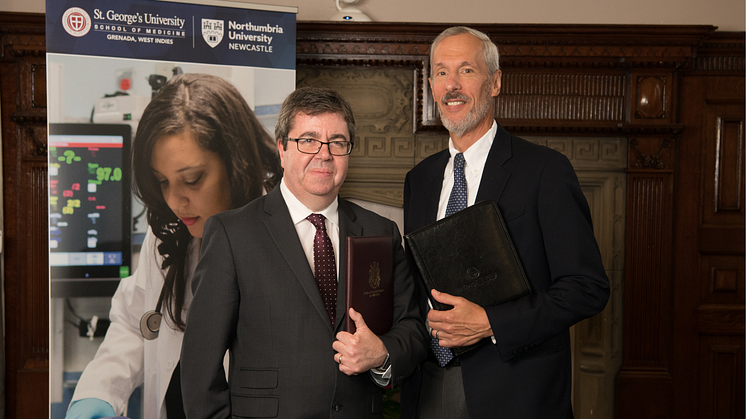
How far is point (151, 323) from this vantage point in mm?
2975

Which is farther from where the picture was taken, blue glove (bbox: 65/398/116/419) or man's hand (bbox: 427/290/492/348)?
blue glove (bbox: 65/398/116/419)

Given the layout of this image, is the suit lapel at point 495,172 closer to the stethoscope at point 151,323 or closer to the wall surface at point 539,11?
the stethoscope at point 151,323

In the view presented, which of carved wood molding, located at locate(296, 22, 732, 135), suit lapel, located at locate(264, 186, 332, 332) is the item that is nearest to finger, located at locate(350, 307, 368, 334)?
suit lapel, located at locate(264, 186, 332, 332)

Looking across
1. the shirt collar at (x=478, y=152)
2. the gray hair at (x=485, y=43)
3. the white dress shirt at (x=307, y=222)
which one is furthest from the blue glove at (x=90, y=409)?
the gray hair at (x=485, y=43)

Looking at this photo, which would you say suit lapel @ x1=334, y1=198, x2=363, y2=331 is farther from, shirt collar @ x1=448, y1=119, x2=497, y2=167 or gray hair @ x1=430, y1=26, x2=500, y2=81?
gray hair @ x1=430, y1=26, x2=500, y2=81

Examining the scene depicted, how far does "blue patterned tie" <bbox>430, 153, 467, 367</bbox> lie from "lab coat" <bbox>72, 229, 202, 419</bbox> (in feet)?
5.63

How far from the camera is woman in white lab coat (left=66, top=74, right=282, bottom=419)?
2.96 metres

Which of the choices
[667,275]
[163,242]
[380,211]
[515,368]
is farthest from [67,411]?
[667,275]

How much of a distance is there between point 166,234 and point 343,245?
177cm

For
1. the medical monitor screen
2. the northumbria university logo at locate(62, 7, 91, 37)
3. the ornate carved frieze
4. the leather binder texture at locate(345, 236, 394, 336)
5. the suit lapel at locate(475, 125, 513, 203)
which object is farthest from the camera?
the ornate carved frieze

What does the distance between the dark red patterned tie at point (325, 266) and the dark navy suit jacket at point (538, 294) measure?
497 mm

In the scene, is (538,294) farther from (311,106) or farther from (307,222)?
(311,106)

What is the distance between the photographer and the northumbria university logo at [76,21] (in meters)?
2.79

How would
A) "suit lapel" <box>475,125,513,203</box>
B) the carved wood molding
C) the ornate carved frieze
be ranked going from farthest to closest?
the ornate carved frieze < the carved wood molding < "suit lapel" <box>475,125,513,203</box>
